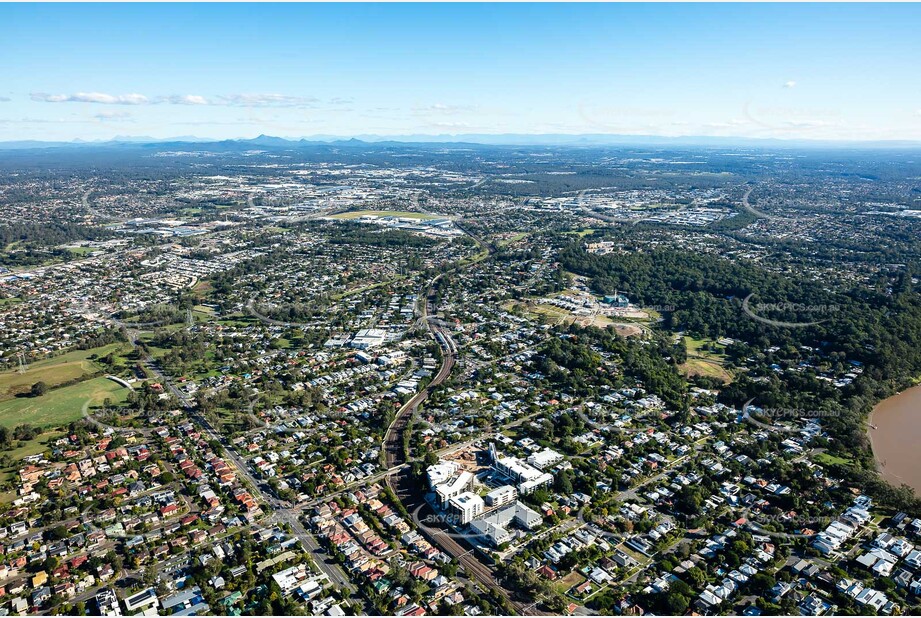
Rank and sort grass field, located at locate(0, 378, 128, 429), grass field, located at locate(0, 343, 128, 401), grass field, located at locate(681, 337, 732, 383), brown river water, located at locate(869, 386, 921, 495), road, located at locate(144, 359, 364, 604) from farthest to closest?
A: grass field, located at locate(681, 337, 732, 383), grass field, located at locate(0, 343, 128, 401), grass field, located at locate(0, 378, 128, 429), brown river water, located at locate(869, 386, 921, 495), road, located at locate(144, 359, 364, 604)

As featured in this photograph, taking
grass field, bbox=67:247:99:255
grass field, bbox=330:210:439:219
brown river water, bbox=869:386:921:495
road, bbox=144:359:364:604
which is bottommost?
brown river water, bbox=869:386:921:495

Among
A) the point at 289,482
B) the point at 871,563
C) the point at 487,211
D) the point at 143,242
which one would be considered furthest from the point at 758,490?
the point at 487,211

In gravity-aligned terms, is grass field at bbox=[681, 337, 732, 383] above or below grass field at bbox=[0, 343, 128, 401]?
below

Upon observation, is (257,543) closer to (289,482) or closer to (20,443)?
(289,482)

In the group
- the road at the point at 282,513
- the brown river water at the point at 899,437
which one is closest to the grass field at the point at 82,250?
the road at the point at 282,513

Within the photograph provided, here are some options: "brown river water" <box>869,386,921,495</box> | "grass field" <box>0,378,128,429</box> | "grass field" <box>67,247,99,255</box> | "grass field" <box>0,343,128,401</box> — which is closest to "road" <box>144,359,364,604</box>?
"grass field" <box>0,378,128,429</box>

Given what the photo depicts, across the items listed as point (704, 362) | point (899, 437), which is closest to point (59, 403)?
point (704, 362)

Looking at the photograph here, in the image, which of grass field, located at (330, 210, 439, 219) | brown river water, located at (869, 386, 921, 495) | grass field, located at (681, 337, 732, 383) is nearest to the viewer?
brown river water, located at (869, 386, 921, 495)

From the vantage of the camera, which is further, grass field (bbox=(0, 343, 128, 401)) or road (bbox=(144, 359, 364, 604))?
grass field (bbox=(0, 343, 128, 401))

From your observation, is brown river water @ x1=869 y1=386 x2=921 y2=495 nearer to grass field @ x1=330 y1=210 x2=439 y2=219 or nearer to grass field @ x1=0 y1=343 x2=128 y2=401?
grass field @ x1=0 y1=343 x2=128 y2=401
